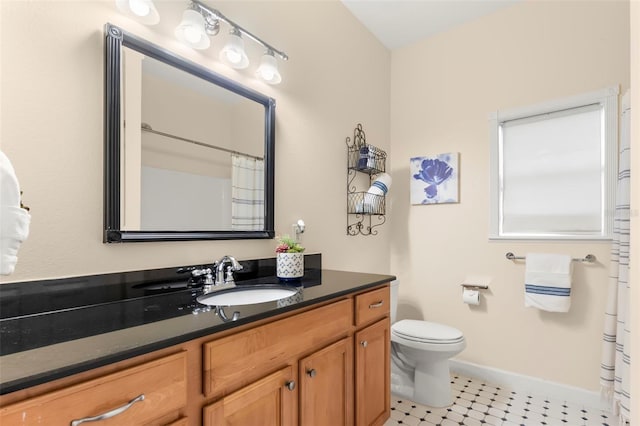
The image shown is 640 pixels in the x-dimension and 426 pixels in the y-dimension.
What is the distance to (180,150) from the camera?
4.77 ft

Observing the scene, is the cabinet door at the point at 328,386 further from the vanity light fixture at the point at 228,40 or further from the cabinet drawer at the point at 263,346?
the vanity light fixture at the point at 228,40

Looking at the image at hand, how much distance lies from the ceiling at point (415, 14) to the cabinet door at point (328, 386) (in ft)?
7.51

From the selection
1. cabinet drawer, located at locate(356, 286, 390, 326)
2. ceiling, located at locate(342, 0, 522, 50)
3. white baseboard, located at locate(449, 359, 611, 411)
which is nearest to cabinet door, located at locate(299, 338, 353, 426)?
cabinet drawer, located at locate(356, 286, 390, 326)

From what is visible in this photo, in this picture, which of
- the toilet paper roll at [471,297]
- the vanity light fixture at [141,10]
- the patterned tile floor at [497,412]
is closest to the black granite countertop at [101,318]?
the vanity light fixture at [141,10]

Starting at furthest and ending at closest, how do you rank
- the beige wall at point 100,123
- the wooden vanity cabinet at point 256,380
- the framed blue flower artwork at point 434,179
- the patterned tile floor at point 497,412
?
the framed blue flower artwork at point 434,179
the patterned tile floor at point 497,412
the beige wall at point 100,123
the wooden vanity cabinet at point 256,380

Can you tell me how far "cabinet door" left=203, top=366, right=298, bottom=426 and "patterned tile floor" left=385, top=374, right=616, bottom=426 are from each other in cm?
106

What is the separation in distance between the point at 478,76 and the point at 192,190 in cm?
228

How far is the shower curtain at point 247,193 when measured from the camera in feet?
5.47

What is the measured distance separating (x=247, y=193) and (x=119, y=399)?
3.67 ft

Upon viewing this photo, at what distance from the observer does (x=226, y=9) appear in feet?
5.32

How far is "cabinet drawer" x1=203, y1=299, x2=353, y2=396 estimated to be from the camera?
36.3 inches

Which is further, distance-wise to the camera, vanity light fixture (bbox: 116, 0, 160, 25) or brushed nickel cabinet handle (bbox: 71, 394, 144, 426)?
vanity light fixture (bbox: 116, 0, 160, 25)

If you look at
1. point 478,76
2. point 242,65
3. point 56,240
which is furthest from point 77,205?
point 478,76

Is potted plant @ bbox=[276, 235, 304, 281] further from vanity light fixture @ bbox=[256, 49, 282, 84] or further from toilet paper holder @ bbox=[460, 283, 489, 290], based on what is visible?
toilet paper holder @ bbox=[460, 283, 489, 290]
